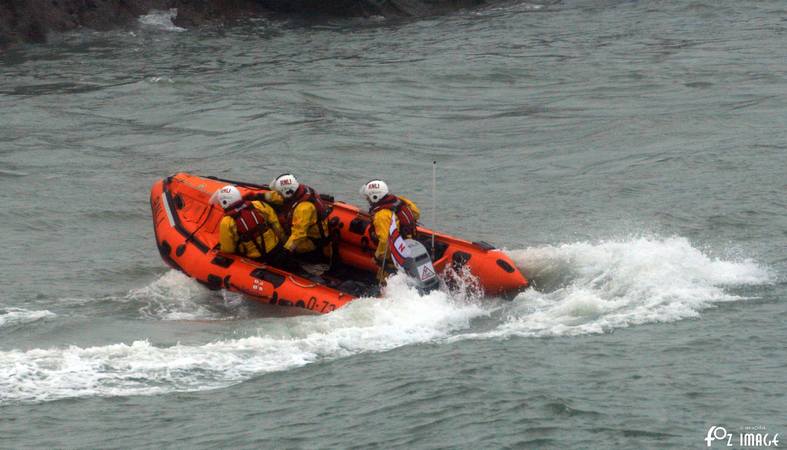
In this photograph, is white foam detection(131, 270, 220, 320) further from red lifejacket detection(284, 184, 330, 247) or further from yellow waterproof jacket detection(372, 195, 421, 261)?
yellow waterproof jacket detection(372, 195, 421, 261)

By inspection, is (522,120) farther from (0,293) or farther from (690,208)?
(0,293)

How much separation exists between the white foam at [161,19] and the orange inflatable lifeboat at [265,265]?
12768mm

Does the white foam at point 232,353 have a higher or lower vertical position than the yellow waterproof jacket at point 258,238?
lower

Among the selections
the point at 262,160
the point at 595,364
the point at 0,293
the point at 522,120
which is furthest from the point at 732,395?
the point at 522,120

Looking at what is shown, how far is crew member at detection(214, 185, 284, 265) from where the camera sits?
10578mm

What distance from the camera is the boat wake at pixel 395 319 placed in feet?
27.1

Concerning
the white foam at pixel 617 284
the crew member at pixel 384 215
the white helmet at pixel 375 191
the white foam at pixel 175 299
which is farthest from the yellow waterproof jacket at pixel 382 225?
the white foam at pixel 175 299

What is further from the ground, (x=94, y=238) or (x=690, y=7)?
(x=690, y=7)

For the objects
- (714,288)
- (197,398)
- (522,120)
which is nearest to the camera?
(197,398)

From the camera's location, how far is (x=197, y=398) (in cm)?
780

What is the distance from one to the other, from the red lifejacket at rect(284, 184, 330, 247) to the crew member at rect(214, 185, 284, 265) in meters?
0.15

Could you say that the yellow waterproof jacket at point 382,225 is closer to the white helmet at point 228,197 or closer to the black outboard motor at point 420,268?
the black outboard motor at point 420,268

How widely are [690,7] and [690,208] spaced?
13361mm

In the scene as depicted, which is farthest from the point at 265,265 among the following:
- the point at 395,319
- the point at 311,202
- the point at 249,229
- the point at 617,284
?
the point at 617,284
